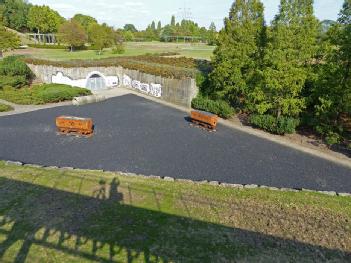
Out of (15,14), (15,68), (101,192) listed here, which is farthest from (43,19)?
(101,192)

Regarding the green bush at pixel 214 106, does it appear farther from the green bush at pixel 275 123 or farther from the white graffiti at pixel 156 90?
the white graffiti at pixel 156 90

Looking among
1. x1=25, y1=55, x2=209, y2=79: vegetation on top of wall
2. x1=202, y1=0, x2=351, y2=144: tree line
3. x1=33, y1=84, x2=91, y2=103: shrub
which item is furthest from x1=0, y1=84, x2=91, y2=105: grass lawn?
x1=202, y1=0, x2=351, y2=144: tree line

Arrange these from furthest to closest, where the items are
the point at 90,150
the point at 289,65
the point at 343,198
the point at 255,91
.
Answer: the point at 255,91, the point at 289,65, the point at 90,150, the point at 343,198

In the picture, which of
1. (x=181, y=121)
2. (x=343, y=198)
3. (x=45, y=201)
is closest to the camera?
(x=45, y=201)

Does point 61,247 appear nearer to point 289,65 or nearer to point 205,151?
point 205,151

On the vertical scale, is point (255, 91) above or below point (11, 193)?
above

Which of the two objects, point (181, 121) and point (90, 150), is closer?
point (90, 150)

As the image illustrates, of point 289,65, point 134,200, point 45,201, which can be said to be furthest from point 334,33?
point 45,201
